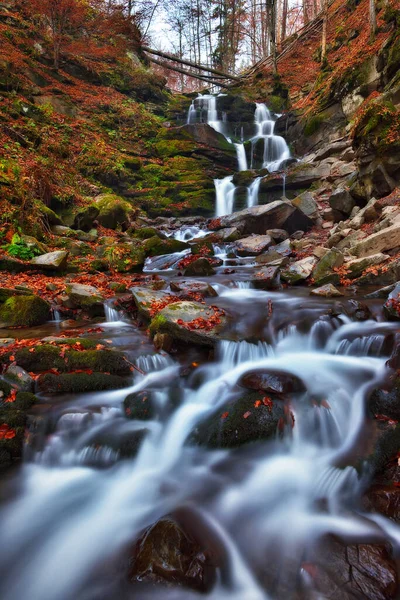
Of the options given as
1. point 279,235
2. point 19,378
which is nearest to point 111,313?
point 19,378

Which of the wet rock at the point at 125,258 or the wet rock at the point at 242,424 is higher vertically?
the wet rock at the point at 125,258

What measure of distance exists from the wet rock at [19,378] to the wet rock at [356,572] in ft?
10.5

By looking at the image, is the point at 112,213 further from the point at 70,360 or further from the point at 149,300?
the point at 70,360

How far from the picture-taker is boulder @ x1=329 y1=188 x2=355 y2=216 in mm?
10516

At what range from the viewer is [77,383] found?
3.98 meters

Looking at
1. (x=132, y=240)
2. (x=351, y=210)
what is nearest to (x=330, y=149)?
(x=351, y=210)

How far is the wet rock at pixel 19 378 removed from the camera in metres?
3.74

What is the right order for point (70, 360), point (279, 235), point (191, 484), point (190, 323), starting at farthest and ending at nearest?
point (279, 235), point (190, 323), point (70, 360), point (191, 484)

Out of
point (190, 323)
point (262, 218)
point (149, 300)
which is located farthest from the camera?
point (262, 218)

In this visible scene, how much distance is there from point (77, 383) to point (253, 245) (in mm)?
8042

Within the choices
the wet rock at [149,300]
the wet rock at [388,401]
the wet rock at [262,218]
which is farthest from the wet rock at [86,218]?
the wet rock at [388,401]

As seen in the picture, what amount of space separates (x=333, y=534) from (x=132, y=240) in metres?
10.0

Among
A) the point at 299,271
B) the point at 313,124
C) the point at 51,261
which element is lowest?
the point at 299,271

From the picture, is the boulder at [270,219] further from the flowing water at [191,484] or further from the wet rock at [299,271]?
the flowing water at [191,484]
